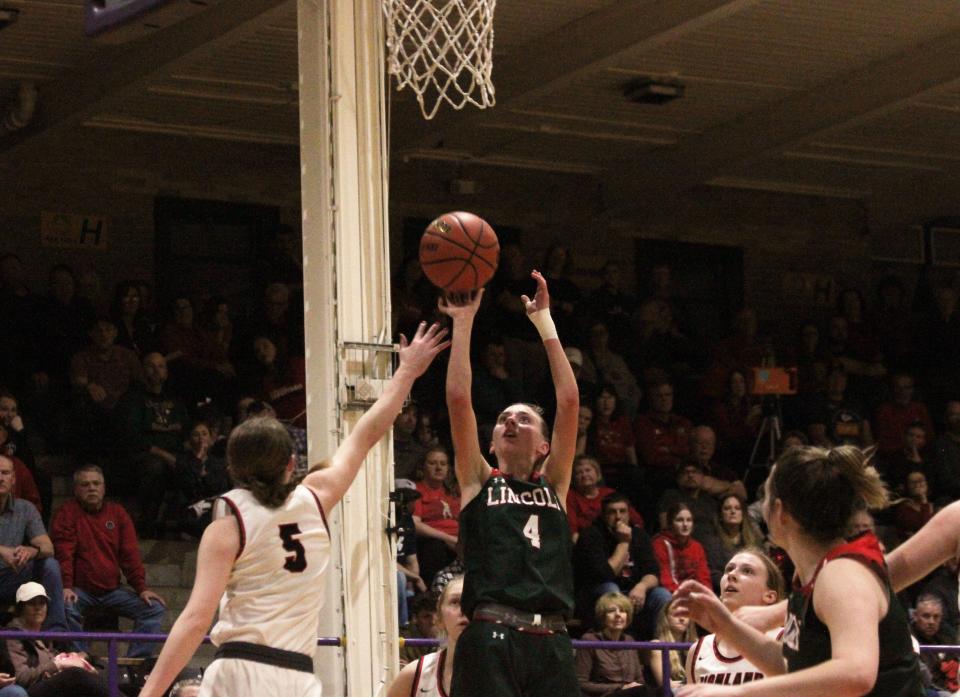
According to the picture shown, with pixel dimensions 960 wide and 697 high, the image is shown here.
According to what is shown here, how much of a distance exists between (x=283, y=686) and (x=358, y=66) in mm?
3578

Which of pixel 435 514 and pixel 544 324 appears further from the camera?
pixel 435 514

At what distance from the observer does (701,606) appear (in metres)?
3.98

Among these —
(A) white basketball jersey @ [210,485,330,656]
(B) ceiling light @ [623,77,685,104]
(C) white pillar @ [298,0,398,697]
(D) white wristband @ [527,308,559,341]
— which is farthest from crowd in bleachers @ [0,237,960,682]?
(A) white basketball jersey @ [210,485,330,656]

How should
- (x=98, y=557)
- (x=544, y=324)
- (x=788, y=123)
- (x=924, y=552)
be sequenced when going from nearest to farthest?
(x=924, y=552), (x=544, y=324), (x=98, y=557), (x=788, y=123)

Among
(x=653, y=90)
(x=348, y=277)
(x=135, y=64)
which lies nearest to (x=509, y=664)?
(x=348, y=277)

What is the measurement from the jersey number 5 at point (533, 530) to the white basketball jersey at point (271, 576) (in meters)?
1.00

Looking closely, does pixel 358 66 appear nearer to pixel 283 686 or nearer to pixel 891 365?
pixel 283 686

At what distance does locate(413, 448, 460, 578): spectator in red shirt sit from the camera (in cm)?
1140

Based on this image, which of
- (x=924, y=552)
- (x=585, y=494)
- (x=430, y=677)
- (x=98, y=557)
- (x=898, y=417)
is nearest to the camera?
(x=924, y=552)

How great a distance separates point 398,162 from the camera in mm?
15781

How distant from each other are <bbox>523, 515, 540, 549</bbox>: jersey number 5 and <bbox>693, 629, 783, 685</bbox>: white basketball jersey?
1.07 metres

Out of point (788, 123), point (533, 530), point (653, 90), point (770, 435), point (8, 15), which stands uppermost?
point (8, 15)

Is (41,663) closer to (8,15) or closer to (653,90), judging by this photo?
(8,15)

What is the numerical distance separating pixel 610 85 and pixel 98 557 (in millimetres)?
6130
